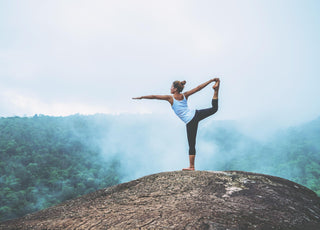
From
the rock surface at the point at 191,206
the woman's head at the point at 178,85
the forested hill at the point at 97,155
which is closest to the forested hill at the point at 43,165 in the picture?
the forested hill at the point at 97,155

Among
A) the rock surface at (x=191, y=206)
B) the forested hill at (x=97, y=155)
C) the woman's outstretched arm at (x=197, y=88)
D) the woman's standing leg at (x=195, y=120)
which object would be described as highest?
the woman's outstretched arm at (x=197, y=88)

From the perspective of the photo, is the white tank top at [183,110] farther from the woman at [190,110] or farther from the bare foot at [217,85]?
the bare foot at [217,85]

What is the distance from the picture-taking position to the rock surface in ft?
8.82

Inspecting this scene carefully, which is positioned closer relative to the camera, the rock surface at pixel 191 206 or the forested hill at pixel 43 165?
the rock surface at pixel 191 206

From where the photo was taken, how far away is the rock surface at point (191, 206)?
2.69m

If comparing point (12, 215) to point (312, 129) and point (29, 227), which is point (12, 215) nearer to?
point (29, 227)

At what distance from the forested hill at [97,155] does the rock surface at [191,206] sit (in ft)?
121

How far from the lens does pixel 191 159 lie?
5215mm

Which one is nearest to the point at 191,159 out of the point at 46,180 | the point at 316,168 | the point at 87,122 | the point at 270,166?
the point at 46,180

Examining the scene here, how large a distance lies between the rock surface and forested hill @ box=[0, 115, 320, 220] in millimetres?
36884

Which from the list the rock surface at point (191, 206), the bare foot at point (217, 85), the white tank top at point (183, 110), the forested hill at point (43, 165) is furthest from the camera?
the forested hill at point (43, 165)

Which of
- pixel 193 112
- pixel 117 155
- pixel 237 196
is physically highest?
pixel 193 112

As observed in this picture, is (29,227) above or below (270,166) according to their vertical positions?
above

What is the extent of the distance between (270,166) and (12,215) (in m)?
57.3
